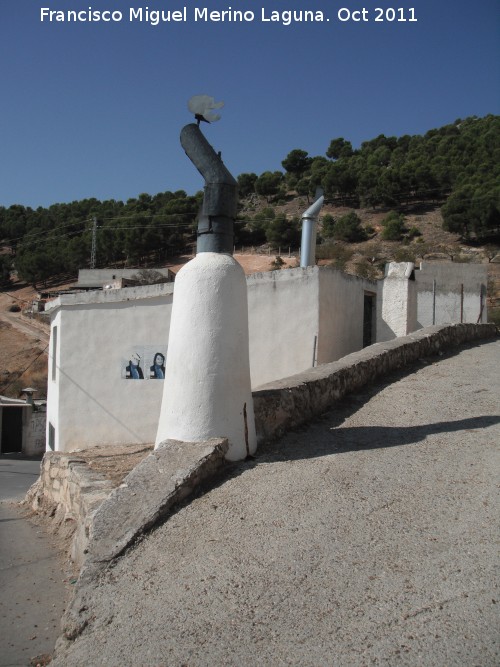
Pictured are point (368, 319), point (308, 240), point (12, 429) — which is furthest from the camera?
point (12, 429)

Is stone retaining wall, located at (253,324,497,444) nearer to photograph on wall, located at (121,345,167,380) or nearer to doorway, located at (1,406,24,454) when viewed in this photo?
photograph on wall, located at (121,345,167,380)

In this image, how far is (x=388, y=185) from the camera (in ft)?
180

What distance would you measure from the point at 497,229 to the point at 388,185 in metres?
12.9

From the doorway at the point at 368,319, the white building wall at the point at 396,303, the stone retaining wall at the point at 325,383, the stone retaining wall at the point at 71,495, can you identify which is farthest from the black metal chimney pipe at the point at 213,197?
the white building wall at the point at 396,303

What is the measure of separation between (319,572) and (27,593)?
2.70 metres

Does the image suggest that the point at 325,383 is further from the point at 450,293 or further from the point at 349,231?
the point at 349,231

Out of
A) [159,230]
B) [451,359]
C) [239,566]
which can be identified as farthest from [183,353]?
[159,230]

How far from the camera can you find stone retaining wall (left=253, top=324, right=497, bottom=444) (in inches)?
241

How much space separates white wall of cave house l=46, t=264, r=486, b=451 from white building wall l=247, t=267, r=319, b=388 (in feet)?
0.06

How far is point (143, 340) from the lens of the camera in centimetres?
1245

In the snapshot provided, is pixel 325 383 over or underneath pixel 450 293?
underneath

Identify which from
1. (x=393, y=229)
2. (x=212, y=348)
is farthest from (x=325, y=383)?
(x=393, y=229)

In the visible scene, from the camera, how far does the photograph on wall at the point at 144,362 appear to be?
1243 centimetres

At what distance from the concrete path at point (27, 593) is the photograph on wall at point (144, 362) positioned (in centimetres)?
509
